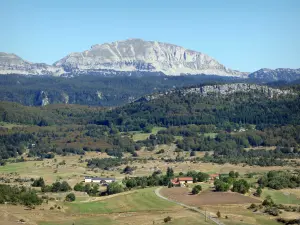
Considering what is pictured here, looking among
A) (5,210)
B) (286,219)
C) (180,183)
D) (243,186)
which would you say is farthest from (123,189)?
(286,219)

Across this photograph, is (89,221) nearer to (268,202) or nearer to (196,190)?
(196,190)

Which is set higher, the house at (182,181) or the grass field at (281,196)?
the grass field at (281,196)

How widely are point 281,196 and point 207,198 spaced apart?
12.5 meters

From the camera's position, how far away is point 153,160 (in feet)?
519

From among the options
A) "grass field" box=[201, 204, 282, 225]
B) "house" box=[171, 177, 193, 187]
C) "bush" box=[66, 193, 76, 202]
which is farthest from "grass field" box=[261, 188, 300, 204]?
"bush" box=[66, 193, 76, 202]

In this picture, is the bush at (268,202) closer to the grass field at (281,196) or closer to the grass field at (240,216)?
the grass field at (240,216)

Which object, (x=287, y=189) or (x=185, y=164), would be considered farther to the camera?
(x=185, y=164)

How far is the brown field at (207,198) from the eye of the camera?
289ft

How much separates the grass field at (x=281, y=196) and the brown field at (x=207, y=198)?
4680mm

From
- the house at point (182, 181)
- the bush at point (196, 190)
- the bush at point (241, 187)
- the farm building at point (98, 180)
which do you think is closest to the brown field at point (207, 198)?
the bush at point (196, 190)

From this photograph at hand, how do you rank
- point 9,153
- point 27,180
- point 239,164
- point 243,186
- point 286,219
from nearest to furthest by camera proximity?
point 286,219, point 243,186, point 27,180, point 239,164, point 9,153

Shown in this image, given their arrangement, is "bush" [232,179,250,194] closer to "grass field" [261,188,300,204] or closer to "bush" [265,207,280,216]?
"grass field" [261,188,300,204]

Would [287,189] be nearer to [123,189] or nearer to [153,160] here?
[123,189]

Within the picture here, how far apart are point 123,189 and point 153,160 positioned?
53.4m
